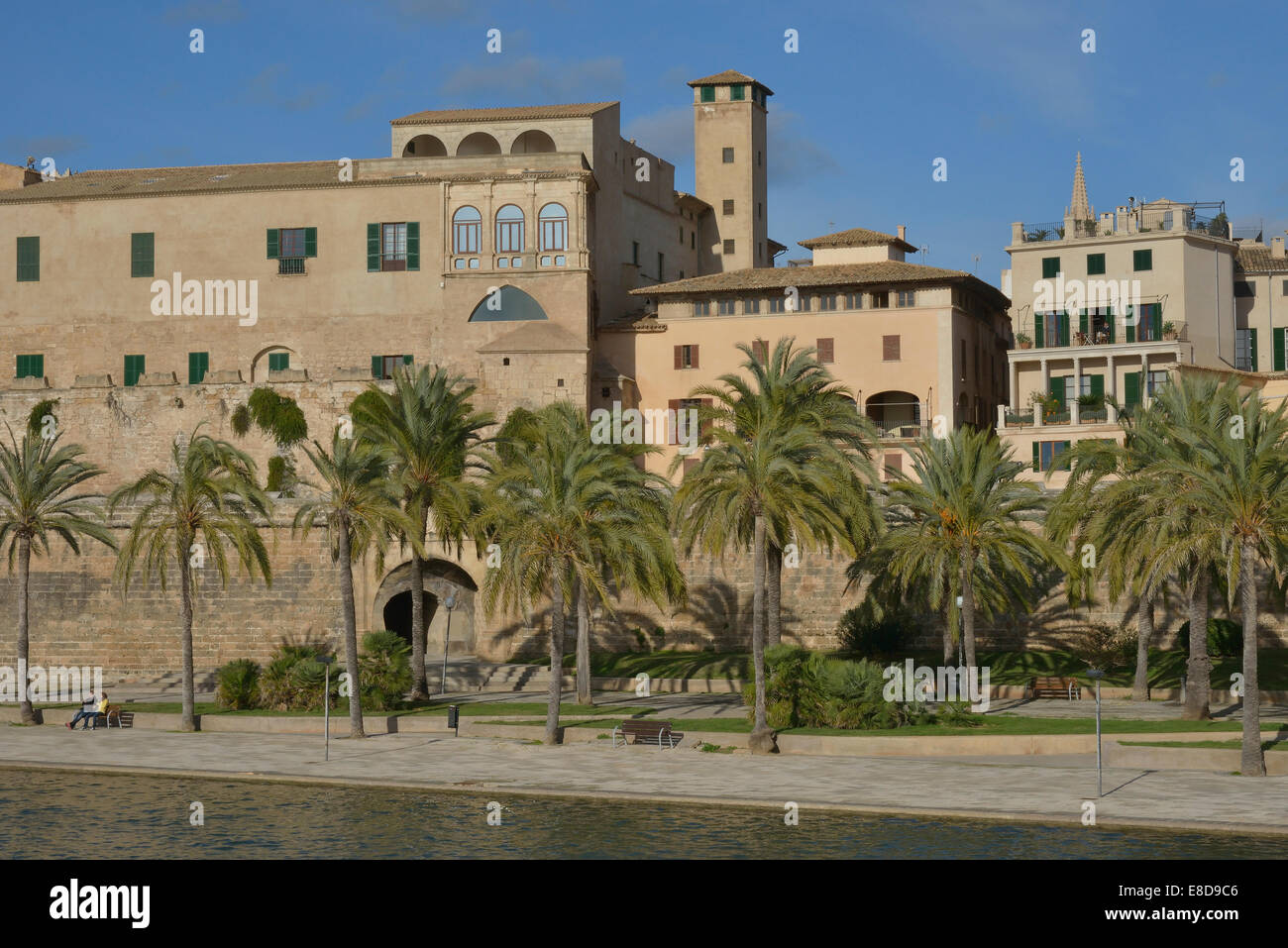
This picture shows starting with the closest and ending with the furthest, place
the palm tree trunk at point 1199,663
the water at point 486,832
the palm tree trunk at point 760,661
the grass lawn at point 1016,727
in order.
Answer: the water at point 486,832, the grass lawn at point 1016,727, the palm tree trunk at point 760,661, the palm tree trunk at point 1199,663

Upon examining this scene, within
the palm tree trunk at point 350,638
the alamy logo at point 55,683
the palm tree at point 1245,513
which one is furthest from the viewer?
the alamy logo at point 55,683

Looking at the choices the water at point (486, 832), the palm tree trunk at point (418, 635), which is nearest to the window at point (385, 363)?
the palm tree trunk at point (418, 635)

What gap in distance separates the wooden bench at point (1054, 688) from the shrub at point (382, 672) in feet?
54.7

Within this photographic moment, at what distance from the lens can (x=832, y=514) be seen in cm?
3428

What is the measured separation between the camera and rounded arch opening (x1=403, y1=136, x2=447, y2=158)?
73.6m

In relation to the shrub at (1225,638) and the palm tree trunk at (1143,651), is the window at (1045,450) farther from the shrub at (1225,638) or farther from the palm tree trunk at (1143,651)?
the palm tree trunk at (1143,651)

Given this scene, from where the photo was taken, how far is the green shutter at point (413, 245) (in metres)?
66.2

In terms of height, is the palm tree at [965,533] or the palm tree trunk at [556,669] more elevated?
the palm tree at [965,533]

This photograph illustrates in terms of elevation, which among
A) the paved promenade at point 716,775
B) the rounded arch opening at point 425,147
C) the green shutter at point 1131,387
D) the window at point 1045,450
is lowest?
the paved promenade at point 716,775

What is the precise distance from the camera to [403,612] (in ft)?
181

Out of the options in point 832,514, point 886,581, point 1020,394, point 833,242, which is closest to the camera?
point 832,514
